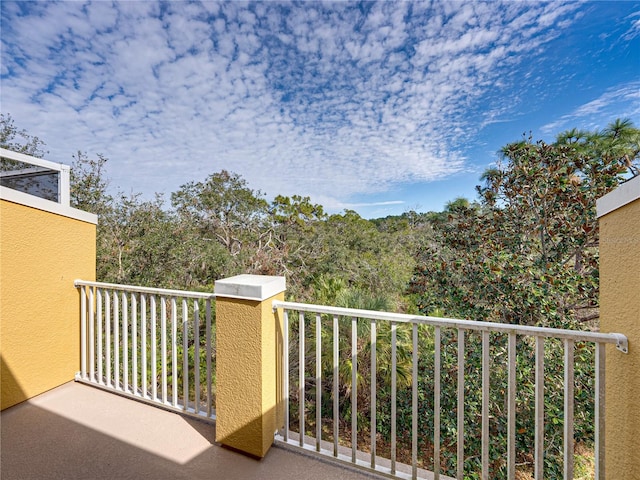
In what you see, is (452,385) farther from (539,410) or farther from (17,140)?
(17,140)

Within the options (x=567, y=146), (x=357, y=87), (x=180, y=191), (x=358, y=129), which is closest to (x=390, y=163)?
(x=358, y=129)

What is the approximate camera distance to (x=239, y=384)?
195cm

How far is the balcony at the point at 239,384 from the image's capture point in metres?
1.40

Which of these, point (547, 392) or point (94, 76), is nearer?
point (547, 392)

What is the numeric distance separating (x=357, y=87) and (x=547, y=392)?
24.8 feet

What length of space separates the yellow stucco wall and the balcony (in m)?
0.01

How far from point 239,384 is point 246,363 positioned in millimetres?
172

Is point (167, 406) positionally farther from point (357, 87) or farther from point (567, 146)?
point (357, 87)

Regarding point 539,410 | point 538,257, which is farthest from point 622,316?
point 538,257

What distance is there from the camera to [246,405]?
193cm

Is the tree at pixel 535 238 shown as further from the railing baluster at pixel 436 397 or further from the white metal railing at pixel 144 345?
the white metal railing at pixel 144 345

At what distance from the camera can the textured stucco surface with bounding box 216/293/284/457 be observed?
188 centimetres

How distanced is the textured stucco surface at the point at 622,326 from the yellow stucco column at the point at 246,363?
6.08 feet

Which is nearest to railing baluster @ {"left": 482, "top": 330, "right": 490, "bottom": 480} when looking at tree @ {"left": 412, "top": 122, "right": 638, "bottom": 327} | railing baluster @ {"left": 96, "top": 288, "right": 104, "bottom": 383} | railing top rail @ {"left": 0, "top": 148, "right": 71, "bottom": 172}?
tree @ {"left": 412, "top": 122, "right": 638, "bottom": 327}
